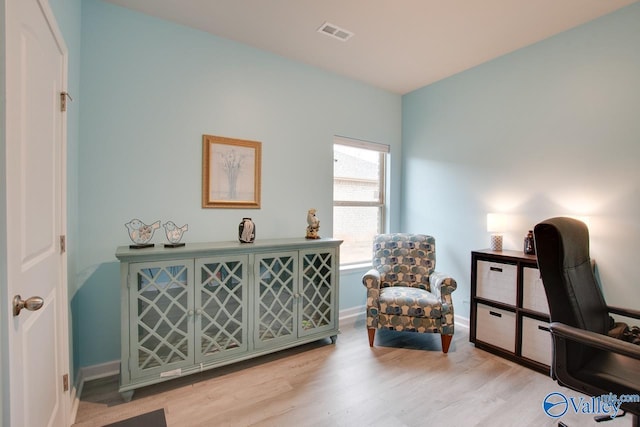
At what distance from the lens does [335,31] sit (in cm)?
248

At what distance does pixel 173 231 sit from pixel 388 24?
2.33 meters

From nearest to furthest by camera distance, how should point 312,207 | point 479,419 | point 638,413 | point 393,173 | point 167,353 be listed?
1. point 638,413
2. point 479,419
3. point 167,353
4. point 312,207
5. point 393,173

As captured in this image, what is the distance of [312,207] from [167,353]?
1789mm

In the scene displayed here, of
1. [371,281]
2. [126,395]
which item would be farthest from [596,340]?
[126,395]

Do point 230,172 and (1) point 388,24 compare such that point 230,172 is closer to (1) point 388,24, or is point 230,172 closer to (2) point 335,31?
(2) point 335,31

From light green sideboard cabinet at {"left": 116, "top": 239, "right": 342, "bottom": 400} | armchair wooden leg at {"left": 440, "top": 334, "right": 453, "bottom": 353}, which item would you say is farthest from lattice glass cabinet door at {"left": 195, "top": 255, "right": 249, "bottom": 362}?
armchair wooden leg at {"left": 440, "top": 334, "right": 453, "bottom": 353}

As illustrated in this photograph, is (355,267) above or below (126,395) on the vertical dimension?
above

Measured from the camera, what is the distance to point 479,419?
1770 millimetres

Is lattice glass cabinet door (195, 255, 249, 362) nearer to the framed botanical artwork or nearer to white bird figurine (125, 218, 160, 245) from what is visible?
white bird figurine (125, 218, 160, 245)

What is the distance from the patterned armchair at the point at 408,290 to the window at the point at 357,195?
419 millimetres

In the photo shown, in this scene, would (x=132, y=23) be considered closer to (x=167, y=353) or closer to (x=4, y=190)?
(x=4, y=190)

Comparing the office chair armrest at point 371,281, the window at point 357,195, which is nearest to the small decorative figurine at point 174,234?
the office chair armrest at point 371,281

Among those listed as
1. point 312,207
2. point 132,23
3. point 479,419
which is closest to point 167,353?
point 312,207

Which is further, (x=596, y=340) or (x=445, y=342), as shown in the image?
(x=445, y=342)
